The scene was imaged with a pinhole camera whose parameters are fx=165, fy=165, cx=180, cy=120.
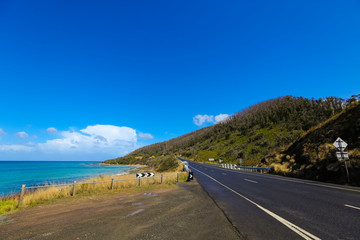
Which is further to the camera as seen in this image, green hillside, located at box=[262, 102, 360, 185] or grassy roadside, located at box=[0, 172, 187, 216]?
green hillside, located at box=[262, 102, 360, 185]

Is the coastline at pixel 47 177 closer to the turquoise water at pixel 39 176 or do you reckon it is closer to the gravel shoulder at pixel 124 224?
the turquoise water at pixel 39 176

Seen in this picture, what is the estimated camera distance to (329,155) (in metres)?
15.5

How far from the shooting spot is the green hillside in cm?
1319

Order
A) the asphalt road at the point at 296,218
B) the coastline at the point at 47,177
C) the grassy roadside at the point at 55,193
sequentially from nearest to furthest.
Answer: the asphalt road at the point at 296,218
the grassy roadside at the point at 55,193
the coastline at the point at 47,177

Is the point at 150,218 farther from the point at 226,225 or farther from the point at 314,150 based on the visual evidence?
the point at 314,150

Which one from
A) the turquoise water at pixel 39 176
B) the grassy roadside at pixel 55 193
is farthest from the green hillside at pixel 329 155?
the turquoise water at pixel 39 176

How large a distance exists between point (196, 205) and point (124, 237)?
3868mm

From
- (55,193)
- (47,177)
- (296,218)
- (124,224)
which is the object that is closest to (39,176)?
(47,177)

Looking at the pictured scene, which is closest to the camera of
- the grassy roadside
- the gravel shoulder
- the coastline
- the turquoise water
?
the gravel shoulder

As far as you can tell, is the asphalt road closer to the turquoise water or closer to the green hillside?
the green hillside

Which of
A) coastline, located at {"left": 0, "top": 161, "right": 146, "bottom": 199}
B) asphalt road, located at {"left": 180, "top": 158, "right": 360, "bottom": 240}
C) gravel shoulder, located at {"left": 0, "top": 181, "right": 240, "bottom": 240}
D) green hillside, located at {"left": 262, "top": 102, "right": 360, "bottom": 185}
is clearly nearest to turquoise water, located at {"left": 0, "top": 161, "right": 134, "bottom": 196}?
coastline, located at {"left": 0, "top": 161, "right": 146, "bottom": 199}

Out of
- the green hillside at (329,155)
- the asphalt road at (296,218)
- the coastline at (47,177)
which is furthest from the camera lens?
the coastline at (47,177)

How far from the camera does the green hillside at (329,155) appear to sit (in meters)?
13.2

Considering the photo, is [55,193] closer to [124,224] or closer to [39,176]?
[124,224]
